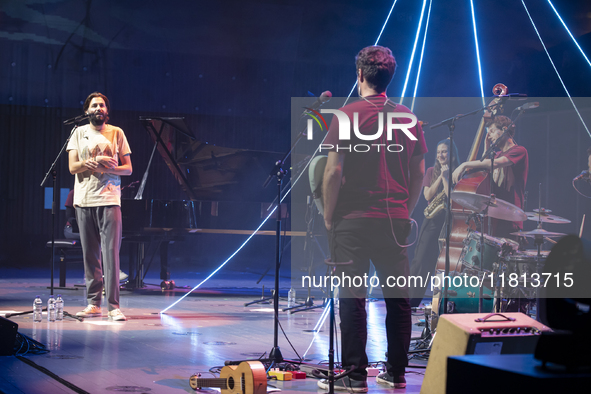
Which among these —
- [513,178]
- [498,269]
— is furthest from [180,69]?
[498,269]

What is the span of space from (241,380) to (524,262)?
2.88 metres

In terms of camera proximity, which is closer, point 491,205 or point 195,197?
point 491,205

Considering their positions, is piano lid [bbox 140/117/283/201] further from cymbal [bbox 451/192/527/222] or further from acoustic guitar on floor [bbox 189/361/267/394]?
acoustic guitar on floor [bbox 189/361/267/394]

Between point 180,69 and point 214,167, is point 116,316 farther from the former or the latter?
point 180,69

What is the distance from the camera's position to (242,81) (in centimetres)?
1114

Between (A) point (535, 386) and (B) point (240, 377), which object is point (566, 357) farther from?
(B) point (240, 377)

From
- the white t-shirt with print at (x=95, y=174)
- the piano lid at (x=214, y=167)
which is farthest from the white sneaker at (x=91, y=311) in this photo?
the piano lid at (x=214, y=167)

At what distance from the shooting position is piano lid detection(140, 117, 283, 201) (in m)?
6.91

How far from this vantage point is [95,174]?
4.61 meters

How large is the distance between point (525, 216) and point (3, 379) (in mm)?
3673

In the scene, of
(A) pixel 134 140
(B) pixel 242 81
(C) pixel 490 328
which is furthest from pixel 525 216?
(A) pixel 134 140

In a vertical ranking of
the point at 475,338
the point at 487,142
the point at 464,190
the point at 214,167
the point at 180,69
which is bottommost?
the point at 475,338

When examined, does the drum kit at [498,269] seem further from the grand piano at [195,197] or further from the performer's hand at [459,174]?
the grand piano at [195,197]

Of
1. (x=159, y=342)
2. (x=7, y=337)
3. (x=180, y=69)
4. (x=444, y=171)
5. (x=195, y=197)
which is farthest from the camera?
(x=180, y=69)
